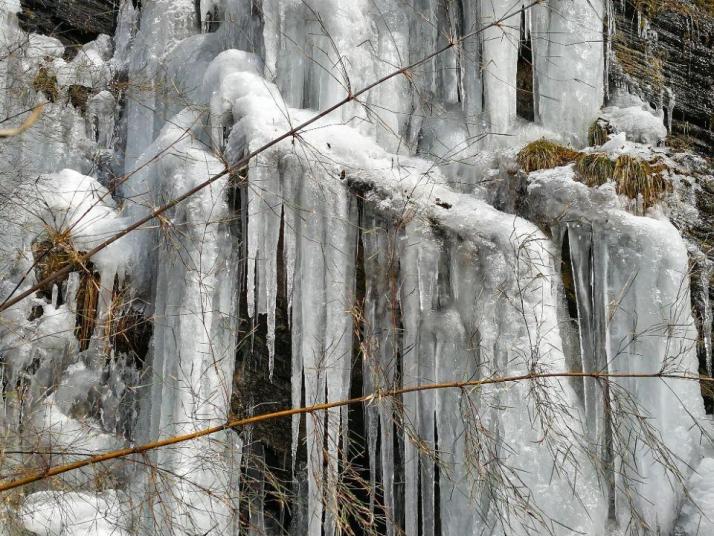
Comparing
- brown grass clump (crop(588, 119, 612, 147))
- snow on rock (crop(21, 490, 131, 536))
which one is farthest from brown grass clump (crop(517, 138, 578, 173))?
snow on rock (crop(21, 490, 131, 536))

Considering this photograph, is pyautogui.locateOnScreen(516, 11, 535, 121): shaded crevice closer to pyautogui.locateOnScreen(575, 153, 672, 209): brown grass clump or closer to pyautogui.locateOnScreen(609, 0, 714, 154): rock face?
pyautogui.locateOnScreen(609, 0, 714, 154): rock face

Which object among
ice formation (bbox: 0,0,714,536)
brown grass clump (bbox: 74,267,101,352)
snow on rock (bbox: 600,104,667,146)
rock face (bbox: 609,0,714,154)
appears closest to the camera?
ice formation (bbox: 0,0,714,536)

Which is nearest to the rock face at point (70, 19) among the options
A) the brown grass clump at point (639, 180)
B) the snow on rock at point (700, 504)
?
the brown grass clump at point (639, 180)

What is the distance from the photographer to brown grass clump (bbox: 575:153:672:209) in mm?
4188

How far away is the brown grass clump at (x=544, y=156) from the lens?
4.34 metres

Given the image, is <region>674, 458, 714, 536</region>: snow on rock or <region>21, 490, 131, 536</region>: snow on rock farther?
<region>674, 458, 714, 536</region>: snow on rock

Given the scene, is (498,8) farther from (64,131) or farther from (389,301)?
(64,131)

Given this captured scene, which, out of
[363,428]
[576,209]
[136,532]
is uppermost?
[576,209]

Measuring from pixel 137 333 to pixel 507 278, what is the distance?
1.95 meters

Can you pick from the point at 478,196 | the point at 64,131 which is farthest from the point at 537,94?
the point at 64,131

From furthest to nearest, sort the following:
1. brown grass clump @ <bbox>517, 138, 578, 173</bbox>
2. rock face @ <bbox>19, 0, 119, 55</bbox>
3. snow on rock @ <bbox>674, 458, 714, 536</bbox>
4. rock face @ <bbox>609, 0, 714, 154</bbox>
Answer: rock face @ <bbox>19, 0, 119, 55</bbox> → rock face @ <bbox>609, 0, 714, 154</bbox> → brown grass clump @ <bbox>517, 138, 578, 173</bbox> → snow on rock @ <bbox>674, 458, 714, 536</bbox>

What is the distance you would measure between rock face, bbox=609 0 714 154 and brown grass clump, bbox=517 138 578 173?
3.40 feet

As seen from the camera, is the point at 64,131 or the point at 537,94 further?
the point at 64,131

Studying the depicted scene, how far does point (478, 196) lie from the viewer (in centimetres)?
440
